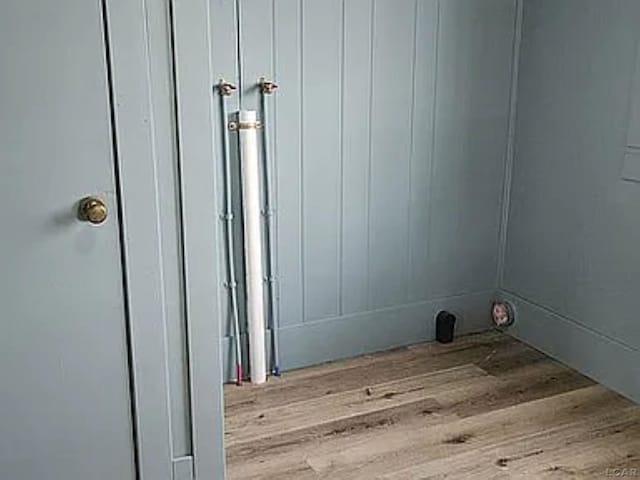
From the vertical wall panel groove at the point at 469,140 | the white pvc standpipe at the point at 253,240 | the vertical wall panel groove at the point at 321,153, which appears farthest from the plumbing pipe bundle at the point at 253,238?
the vertical wall panel groove at the point at 469,140

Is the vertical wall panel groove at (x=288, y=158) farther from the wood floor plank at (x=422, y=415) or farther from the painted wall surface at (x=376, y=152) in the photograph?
the wood floor plank at (x=422, y=415)

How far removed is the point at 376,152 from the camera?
115 inches

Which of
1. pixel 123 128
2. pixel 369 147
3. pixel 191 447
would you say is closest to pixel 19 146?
pixel 123 128

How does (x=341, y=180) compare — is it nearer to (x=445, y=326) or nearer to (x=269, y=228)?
(x=269, y=228)

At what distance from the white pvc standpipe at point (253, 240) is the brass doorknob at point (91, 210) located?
992mm

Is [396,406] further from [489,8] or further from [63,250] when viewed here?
[489,8]

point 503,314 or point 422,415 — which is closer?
point 422,415

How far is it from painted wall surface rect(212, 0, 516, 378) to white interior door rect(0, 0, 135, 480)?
102 cm

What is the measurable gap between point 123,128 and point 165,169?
140mm

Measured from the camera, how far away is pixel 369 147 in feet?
9.51

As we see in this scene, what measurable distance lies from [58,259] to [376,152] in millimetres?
1537

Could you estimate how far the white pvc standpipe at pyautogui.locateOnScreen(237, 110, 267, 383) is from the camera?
8.55ft

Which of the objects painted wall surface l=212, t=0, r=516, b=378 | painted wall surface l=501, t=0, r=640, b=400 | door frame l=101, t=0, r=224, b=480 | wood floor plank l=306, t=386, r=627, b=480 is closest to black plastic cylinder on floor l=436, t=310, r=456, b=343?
painted wall surface l=212, t=0, r=516, b=378

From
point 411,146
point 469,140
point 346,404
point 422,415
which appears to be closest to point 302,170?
point 411,146
